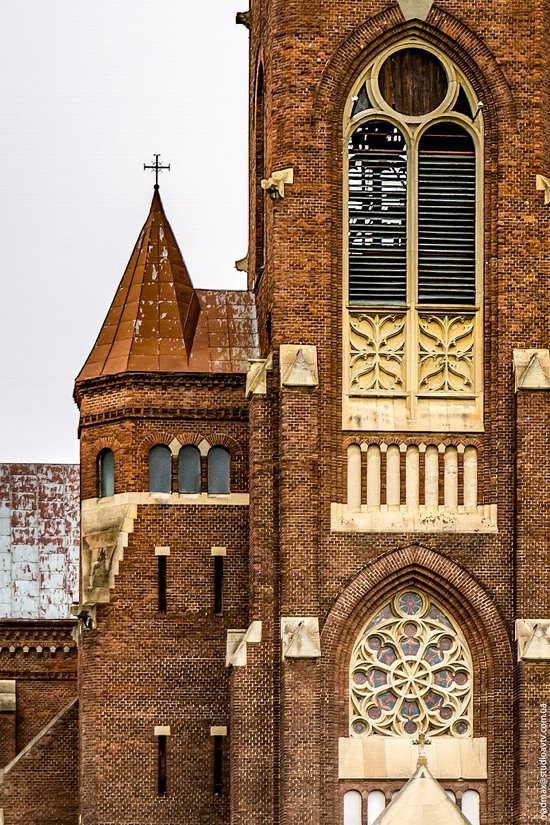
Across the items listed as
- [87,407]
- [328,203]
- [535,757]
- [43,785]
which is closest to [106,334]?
[87,407]

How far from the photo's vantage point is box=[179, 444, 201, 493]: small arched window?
5134 cm

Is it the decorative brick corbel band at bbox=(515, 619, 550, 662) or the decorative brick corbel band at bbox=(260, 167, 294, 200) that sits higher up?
the decorative brick corbel band at bbox=(260, 167, 294, 200)

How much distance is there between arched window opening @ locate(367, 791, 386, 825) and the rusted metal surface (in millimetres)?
15673

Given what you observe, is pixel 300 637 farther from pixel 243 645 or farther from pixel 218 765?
pixel 218 765

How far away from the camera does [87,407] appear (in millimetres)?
52406

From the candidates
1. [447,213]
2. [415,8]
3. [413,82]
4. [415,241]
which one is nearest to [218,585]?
[415,241]

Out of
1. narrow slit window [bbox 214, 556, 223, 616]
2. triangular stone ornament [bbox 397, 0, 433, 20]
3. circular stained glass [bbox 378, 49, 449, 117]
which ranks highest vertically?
triangular stone ornament [bbox 397, 0, 433, 20]

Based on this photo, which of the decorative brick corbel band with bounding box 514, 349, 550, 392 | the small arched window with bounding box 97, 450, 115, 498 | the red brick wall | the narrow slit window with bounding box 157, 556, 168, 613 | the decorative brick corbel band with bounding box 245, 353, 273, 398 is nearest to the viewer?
the decorative brick corbel band with bounding box 514, 349, 550, 392

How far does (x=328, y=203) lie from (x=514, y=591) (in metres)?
8.29

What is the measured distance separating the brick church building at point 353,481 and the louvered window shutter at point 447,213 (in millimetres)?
44

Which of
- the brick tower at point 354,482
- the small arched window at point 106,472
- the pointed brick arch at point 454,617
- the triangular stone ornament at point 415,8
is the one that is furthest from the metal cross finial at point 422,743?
the triangular stone ornament at point 415,8

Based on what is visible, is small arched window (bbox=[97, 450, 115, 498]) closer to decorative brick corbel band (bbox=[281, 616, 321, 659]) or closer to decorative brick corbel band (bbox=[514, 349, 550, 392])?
Answer: decorative brick corbel band (bbox=[281, 616, 321, 659])

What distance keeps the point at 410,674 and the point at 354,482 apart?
12.5 ft

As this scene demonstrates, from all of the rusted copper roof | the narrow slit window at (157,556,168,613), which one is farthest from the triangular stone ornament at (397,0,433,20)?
the narrow slit window at (157,556,168,613)
